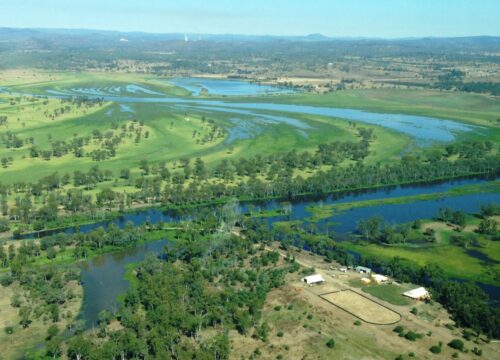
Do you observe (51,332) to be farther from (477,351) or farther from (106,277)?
(477,351)

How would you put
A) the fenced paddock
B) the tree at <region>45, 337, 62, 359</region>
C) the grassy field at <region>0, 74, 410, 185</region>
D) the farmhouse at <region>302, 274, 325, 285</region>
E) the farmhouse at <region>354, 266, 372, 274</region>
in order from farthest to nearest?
the grassy field at <region>0, 74, 410, 185</region> < the farmhouse at <region>354, 266, 372, 274</region> < the farmhouse at <region>302, 274, 325, 285</region> < the fenced paddock < the tree at <region>45, 337, 62, 359</region>

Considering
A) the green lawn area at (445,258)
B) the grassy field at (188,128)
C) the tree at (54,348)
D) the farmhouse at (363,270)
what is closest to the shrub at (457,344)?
the farmhouse at (363,270)

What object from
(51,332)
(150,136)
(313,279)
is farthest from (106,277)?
(150,136)

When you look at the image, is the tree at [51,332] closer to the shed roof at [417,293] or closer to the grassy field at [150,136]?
the shed roof at [417,293]

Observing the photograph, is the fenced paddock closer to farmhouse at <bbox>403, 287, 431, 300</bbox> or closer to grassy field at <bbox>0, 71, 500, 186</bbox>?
farmhouse at <bbox>403, 287, 431, 300</bbox>

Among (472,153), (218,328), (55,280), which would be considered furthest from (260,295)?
(472,153)

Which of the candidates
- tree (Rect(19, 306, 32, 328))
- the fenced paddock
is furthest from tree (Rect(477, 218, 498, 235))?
tree (Rect(19, 306, 32, 328))
